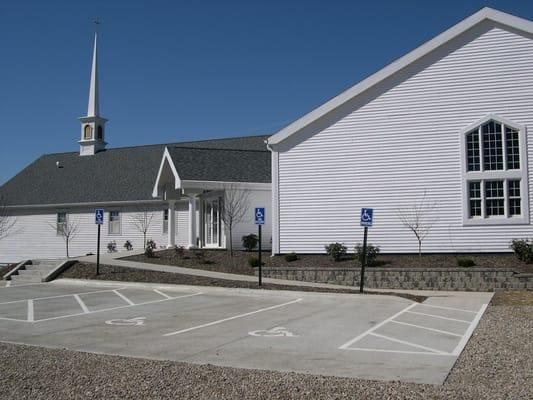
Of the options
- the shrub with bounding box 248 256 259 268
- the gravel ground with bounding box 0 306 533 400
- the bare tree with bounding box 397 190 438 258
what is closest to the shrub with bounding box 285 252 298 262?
the shrub with bounding box 248 256 259 268

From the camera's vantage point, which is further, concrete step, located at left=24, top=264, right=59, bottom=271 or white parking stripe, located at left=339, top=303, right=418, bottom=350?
concrete step, located at left=24, top=264, right=59, bottom=271

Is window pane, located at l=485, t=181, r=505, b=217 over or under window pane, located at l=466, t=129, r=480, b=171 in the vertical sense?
under

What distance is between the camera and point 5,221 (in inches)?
1547

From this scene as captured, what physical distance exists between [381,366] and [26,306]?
11102mm

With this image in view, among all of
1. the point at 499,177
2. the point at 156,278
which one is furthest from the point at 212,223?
the point at 499,177

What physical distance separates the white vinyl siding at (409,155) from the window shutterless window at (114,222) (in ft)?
47.4

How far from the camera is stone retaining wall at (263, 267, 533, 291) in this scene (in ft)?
62.1

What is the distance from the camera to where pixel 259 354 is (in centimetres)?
908

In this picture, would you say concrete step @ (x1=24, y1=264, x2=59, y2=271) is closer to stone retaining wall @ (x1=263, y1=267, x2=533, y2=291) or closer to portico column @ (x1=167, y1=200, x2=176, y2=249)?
portico column @ (x1=167, y1=200, x2=176, y2=249)

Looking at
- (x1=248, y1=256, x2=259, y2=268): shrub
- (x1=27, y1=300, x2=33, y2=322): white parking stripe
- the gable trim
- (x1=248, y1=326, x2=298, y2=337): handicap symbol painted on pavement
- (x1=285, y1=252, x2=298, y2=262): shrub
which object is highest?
the gable trim

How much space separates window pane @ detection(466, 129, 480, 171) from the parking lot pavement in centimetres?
598

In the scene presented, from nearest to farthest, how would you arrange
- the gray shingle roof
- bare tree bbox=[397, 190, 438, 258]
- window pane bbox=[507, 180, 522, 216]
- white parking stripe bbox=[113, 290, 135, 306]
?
1. white parking stripe bbox=[113, 290, 135, 306]
2. window pane bbox=[507, 180, 522, 216]
3. bare tree bbox=[397, 190, 438, 258]
4. the gray shingle roof

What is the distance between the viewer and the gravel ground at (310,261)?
21062 mm

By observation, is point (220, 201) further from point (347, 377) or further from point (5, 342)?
point (347, 377)
